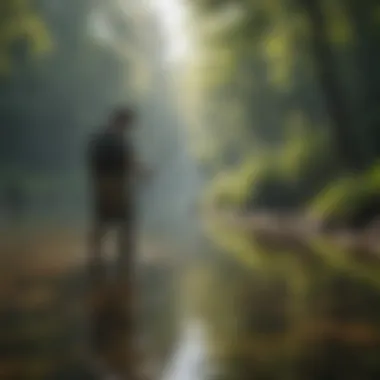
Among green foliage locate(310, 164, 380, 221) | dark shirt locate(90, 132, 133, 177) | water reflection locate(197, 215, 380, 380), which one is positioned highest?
dark shirt locate(90, 132, 133, 177)

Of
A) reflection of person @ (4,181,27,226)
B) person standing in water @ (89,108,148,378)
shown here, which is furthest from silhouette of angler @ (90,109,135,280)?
reflection of person @ (4,181,27,226)

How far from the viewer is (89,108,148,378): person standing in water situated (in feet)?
4.56

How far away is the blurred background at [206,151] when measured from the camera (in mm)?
1377

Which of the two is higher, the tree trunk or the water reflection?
the tree trunk

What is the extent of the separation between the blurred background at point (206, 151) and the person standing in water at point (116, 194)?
0.07 feet

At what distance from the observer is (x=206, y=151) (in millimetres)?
1417

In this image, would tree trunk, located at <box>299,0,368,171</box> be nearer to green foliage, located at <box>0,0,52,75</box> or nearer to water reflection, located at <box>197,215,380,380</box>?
→ water reflection, located at <box>197,215,380,380</box>

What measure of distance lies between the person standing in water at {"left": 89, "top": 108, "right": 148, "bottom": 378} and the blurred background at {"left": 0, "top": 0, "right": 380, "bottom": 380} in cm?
2

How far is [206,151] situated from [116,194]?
0.65ft

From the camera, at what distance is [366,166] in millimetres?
1406

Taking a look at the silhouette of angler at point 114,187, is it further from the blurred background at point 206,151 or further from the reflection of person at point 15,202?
the reflection of person at point 15,202

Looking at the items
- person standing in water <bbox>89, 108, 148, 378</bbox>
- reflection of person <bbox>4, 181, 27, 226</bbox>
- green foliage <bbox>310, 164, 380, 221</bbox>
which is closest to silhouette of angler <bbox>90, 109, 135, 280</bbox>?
person standing in water <bbox>89, 108, 148, 378</bbox>

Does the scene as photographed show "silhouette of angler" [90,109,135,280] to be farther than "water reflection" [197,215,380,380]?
Yes

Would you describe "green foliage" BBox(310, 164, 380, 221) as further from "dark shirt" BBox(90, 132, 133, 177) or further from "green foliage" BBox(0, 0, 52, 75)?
"green foliage" BBox(0, 0, 52, 75)
